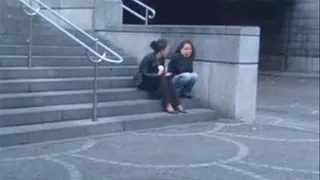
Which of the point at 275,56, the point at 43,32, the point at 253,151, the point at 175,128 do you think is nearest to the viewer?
the point at 253,151

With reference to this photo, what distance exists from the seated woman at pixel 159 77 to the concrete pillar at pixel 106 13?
3149 millimetres

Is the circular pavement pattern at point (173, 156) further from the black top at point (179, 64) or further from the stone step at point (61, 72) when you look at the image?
the stone step at point (61, 72)

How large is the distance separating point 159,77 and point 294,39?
17907 mm

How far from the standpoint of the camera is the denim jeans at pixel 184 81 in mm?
11453

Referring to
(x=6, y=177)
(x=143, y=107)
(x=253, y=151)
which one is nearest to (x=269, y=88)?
(x=143, y=107)

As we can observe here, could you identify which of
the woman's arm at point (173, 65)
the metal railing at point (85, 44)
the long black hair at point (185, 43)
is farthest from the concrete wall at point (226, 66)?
the metal railing at point (85, 44)

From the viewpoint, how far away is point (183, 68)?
11523 millimetres

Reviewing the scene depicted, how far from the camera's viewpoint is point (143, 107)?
10695mm

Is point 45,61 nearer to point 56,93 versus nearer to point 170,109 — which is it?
point 56,93

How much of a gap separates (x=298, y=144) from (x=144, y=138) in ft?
7.17

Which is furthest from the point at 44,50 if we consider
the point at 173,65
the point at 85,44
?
the point at 173,65

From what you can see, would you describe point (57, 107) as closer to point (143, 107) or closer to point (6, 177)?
point (143, 107)

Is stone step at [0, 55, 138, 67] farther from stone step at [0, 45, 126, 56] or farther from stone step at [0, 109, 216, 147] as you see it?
stone step at [0, 109, 216, 147]

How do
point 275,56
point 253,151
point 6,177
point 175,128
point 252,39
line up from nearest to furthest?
point 6,177
point 253,151
point 175,128
point 252,39
point 275,56
